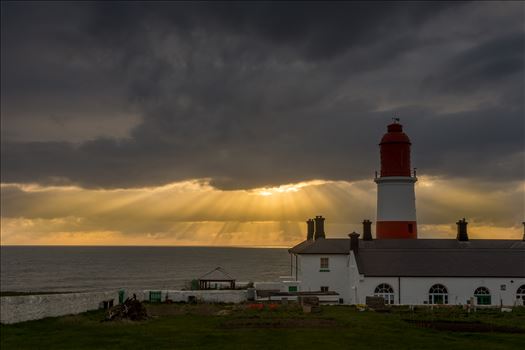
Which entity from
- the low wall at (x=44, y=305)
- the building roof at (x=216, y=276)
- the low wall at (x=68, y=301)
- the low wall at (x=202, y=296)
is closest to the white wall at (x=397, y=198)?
the low wall at (x=68, y=301)

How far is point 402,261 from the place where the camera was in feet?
154

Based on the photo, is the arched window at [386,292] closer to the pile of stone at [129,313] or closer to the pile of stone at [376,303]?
the pile of stone at [376,303]

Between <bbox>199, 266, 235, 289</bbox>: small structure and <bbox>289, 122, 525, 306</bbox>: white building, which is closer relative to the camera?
<bbox>289, 122, 525, 306</bbox>: white building

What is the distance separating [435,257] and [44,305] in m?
28.9

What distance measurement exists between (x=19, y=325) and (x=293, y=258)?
3174cm

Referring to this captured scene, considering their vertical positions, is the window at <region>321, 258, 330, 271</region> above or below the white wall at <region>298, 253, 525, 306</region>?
above

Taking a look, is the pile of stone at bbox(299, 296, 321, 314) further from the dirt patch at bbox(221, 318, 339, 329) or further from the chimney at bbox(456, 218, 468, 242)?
the chimney at bbox(456, 218, 468, 242)

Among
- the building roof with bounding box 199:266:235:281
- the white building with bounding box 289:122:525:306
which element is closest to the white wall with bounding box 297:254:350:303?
the white building with bounding box 289:122:525:306

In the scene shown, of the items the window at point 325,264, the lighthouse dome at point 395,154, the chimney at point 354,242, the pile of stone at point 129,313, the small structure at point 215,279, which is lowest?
the pile of stone at point 129,313

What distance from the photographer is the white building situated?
45.4m

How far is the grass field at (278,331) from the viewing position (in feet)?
91.2

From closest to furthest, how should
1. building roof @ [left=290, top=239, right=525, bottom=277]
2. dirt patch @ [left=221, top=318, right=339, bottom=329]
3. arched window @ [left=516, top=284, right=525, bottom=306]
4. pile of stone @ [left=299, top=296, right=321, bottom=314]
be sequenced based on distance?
dirt patch @ [left=221, top=318, right=339, bottom=329] < pile of stone @ [left=299, top=296, right=321, bottom=314] < arched window @ [left=516, top=284, right=525, bottom=306] < building roof @ [left=290, top=239, right=525, bottom=277]

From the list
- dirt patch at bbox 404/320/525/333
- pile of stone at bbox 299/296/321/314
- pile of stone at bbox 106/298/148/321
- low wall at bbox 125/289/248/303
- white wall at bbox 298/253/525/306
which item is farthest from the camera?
low wall at bbox 125/289/248/303

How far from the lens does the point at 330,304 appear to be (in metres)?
46.6
